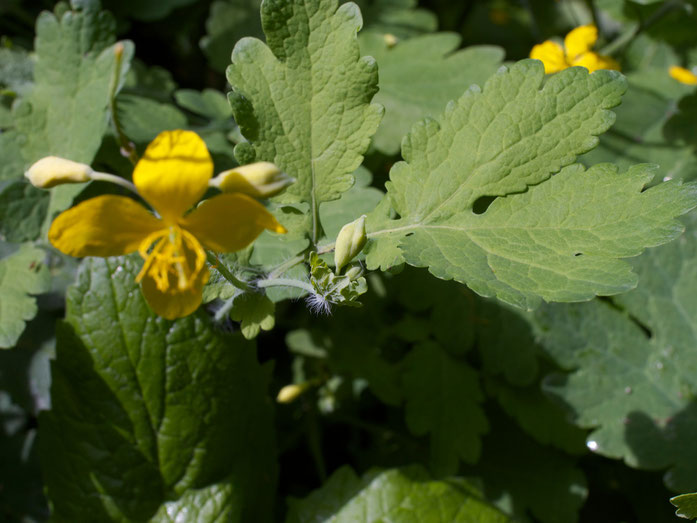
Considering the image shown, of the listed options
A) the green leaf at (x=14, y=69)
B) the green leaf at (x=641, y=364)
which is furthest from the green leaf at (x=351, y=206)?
the green leaf at (x=14, y=69)

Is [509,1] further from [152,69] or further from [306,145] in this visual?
[306,145]

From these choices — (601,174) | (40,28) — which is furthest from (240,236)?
(40,28)

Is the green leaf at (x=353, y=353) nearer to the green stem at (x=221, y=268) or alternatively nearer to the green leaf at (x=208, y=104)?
the green leaf at (x=208, y=104)

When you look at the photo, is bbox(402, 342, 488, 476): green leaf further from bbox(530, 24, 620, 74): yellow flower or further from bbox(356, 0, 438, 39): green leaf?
bbox(356, 0, 438, 39): green leaf

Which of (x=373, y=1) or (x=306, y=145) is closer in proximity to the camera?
(x=306, y=145)

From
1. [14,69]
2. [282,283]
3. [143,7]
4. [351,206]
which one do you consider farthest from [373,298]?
[143,7]

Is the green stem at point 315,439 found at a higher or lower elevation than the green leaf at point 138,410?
lower
